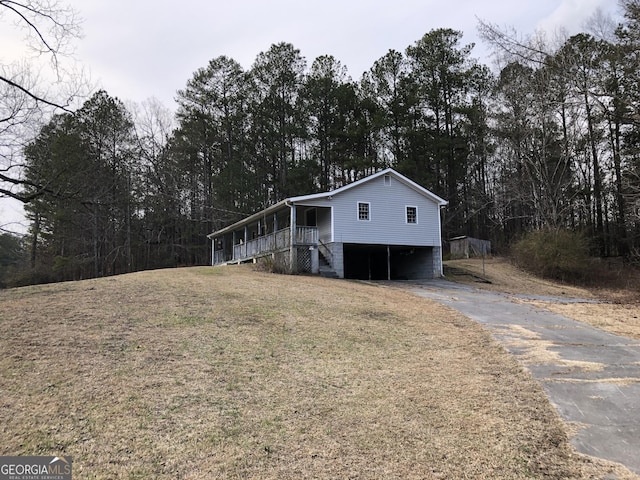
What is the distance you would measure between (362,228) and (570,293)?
31.4 ft

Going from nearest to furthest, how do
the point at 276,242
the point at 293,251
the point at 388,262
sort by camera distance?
the point at 293,251
the point at 276,242
the point at 388,262

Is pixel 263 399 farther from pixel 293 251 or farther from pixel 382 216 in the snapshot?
pixel 382 216

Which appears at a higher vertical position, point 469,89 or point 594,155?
point 469,89

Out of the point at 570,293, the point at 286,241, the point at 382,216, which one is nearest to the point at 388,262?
the point at 382,216

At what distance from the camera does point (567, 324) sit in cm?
1033

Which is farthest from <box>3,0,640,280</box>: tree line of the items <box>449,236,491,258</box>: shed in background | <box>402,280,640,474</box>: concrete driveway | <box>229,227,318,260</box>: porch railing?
<box>402,280,640,474</box>: concrete driveway

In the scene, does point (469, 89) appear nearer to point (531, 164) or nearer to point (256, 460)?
point (531, 164)

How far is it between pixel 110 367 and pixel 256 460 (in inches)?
116

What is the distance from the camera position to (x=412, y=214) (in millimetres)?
23297

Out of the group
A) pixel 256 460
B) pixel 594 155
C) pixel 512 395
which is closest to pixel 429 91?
pixel 594 155

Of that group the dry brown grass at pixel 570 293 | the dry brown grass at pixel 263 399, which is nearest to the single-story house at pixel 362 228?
the dry brown grass at pixel 570 293

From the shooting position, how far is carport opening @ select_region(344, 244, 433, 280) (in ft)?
78.0

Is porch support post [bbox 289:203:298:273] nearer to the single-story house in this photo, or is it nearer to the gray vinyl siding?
the single-story house

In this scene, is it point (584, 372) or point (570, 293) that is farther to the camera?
point (570, 293)
